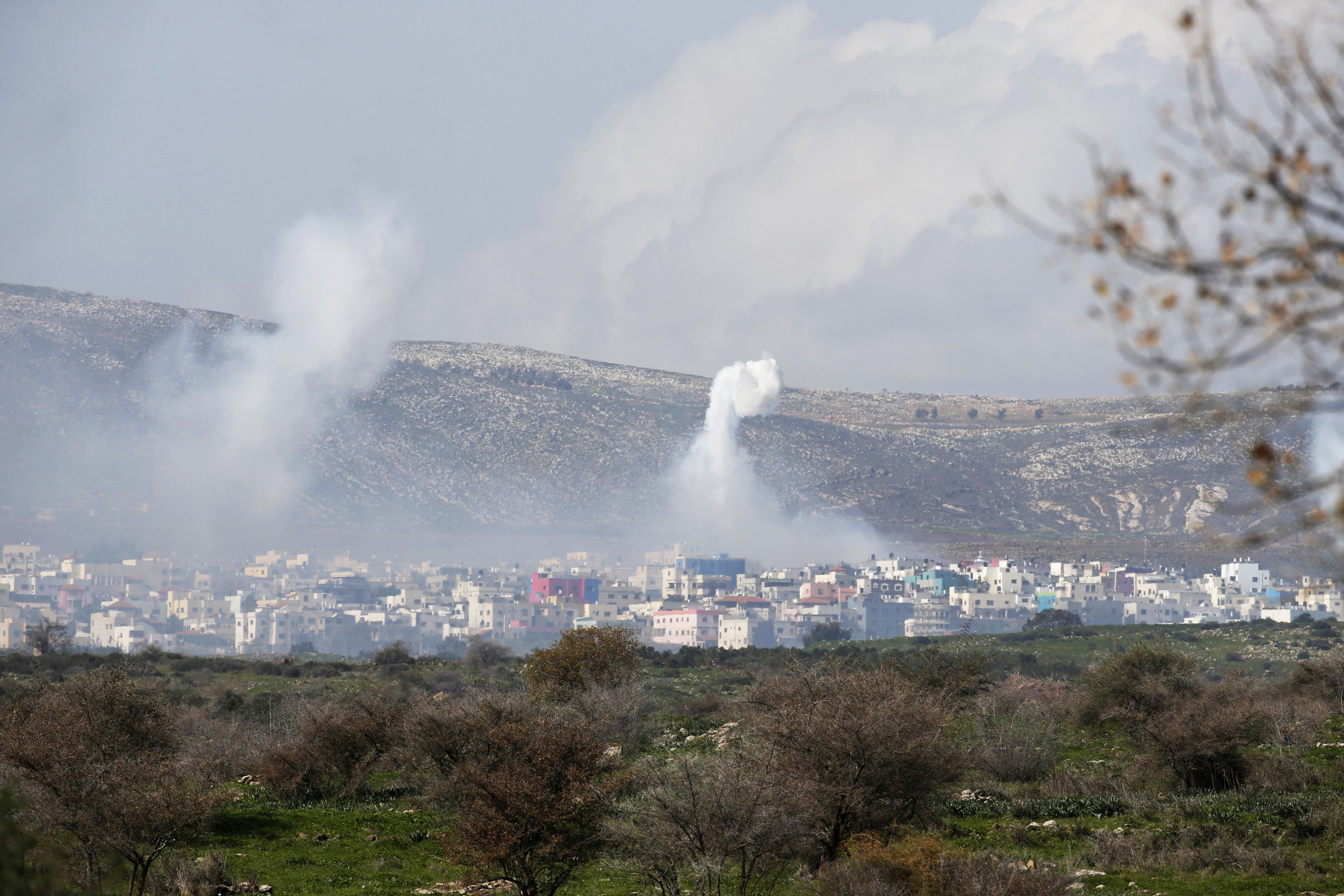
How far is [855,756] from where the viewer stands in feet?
57.9

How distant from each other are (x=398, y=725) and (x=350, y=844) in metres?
7.68

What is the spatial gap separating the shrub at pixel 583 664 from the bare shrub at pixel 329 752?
11371mm

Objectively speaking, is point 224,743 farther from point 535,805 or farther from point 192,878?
point 535,805

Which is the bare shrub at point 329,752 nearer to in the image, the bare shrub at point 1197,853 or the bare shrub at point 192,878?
the bare shrub at point 192,878

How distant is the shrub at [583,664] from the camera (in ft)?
136

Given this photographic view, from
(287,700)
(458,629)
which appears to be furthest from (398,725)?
(458,629)

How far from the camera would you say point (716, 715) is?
4428cm

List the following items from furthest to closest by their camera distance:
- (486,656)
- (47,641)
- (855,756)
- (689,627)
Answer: (689,627), (486,656), (47,641), (855,756)

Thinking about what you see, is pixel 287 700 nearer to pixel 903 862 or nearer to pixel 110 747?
pixel 110 747

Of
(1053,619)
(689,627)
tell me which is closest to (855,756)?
(1053,619)

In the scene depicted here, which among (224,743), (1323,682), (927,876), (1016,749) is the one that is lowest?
(224,743)

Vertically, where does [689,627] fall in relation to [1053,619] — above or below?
below

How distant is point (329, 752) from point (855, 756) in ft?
51.0

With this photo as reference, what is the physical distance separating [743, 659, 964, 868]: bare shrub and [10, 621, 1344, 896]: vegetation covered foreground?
0.04 meters
